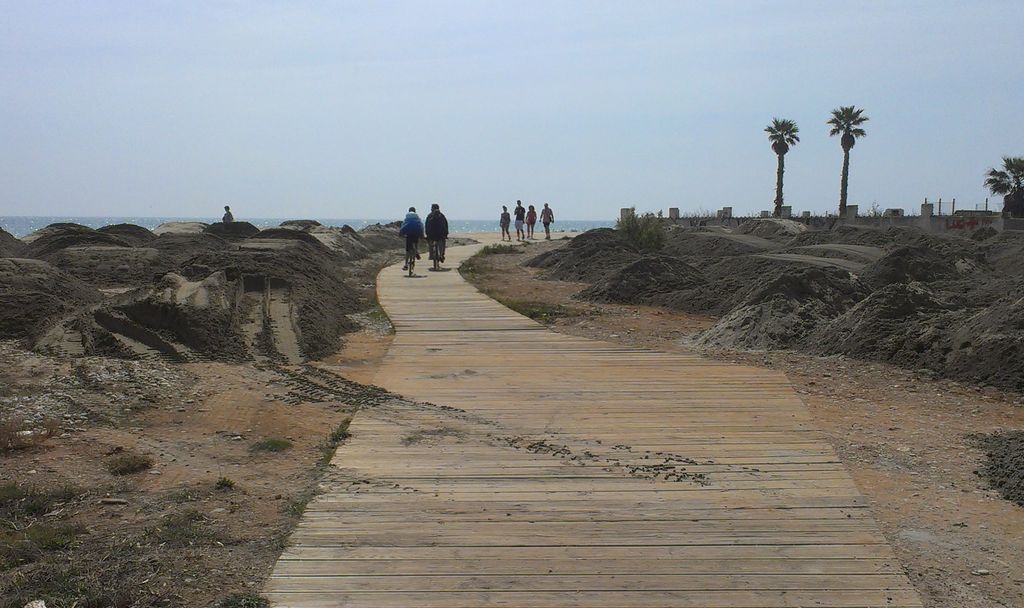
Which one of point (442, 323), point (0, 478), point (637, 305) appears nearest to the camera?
point (0, 478)

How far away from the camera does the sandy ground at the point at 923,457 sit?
181 inches

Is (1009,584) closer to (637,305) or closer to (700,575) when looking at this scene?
(700,575)

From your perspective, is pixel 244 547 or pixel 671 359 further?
pixel 671 359

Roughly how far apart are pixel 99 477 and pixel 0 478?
0.63m

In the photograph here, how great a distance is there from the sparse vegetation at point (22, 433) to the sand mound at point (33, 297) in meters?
3.41

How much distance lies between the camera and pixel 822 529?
5039mm

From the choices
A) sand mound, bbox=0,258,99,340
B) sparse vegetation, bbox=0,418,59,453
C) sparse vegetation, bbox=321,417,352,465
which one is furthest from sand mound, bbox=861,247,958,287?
sparse vegetation, bbox=0,418,59,453

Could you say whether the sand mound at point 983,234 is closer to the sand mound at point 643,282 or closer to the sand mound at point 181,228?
the sand mound at point 643,282

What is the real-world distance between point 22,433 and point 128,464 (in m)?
1.17

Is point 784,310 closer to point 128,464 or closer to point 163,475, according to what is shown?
point 163,475

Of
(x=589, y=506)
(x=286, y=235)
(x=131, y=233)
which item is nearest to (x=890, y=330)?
(x=589, y=506)

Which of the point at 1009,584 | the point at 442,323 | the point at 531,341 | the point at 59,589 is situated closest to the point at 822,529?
the point at 1009,584

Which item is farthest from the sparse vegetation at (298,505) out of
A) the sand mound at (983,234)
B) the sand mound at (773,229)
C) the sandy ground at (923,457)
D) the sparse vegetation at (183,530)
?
the sand mound at (983,234)

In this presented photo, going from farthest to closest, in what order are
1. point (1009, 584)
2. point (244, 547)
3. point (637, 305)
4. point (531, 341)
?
1. point (637, 305)
2. point (531, 341)
3. point (244, 547)
4. point (1009, 584)
